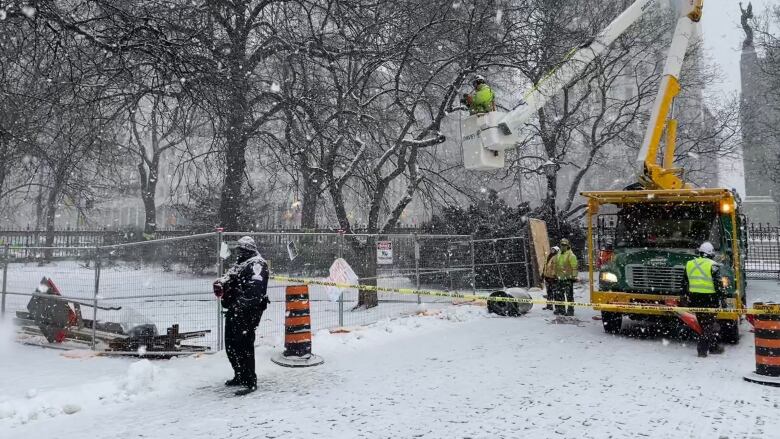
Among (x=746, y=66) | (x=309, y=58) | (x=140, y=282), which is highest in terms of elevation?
(x=746, y=66)

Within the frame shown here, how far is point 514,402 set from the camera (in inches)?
235

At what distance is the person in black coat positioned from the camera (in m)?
6.28

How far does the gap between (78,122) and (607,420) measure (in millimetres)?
9664

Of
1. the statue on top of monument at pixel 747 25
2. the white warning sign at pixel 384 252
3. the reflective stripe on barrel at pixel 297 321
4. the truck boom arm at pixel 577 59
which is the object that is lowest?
the reflective stripe on barrel at pixel 297 321

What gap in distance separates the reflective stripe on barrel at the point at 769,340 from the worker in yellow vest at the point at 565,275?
564 cm

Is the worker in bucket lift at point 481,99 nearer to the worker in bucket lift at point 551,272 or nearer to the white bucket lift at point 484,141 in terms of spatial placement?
the white bucket lift at point 484,141

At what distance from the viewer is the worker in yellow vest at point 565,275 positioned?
41.2ft

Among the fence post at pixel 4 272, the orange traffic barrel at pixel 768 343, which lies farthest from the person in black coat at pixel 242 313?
the fence post at pixel 4 272

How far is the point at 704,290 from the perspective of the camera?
8320 mm

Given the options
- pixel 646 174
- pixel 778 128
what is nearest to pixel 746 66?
pixel 778 128

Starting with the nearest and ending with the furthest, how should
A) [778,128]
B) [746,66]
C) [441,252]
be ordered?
[441,252], [778,128], [746,66]

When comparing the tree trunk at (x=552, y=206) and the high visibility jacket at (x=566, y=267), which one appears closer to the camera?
the high visibility jacket at (x=566, y=267)

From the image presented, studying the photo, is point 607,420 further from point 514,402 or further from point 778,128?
point 778,128

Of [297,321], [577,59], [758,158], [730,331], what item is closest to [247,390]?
[297,321]
